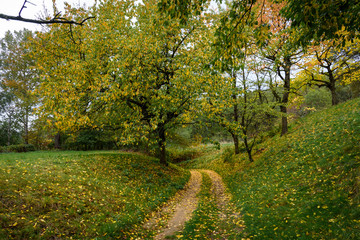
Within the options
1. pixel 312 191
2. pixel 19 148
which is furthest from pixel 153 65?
pixel 19 148

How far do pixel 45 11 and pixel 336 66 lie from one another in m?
27.4

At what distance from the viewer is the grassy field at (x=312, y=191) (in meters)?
5.10

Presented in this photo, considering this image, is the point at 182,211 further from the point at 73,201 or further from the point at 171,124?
the point at 171,124

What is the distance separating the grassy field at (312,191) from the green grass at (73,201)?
4849 mm

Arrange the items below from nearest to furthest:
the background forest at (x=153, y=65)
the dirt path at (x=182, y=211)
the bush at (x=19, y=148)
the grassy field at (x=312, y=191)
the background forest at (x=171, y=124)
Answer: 1. the grassy field at (x=312, y=191)
2. the background forest at (x=171, y=124)
3. the background forest at (x=153, y=65)
4. the dirt path at (x=182, y=211)
5. the bush at (x=19, y=148)

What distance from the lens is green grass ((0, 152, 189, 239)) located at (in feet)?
18.2

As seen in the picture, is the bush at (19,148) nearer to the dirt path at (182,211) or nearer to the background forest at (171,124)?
the background forest at (171,124)

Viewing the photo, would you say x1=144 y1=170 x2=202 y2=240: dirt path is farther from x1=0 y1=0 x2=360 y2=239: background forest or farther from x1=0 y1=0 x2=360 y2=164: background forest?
x1=0 y1=0 x2=360 y2=164: background forest

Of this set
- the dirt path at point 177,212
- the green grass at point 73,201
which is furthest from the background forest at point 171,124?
the dirt path at point 177,212

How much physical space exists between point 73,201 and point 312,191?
956cm

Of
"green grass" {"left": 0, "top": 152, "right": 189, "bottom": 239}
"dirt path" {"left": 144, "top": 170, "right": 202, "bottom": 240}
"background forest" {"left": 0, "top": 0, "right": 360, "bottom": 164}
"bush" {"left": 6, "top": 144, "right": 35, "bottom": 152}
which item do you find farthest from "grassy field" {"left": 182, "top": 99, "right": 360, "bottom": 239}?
"bush" {"left": 6, "top": 144, "right": 35, "bottom": 152}

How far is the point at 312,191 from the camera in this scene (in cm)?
712

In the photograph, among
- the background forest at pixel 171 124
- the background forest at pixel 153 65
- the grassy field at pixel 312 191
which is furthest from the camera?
the background forest at pixel 153 65

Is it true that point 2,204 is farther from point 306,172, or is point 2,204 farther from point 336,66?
point 336,66
